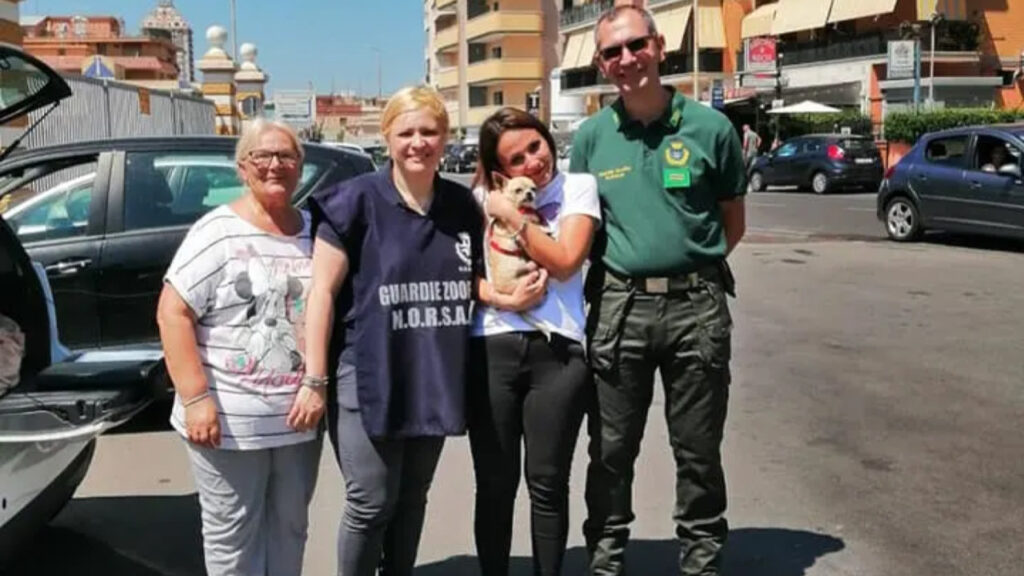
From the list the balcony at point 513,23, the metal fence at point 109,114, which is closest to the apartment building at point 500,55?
the balcony at point 513,23

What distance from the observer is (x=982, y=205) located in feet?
46.1

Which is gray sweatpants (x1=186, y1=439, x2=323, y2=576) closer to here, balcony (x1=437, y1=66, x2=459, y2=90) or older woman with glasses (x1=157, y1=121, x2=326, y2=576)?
older woman with glasses (x1=157, y1=121, x2=326, y2=576)

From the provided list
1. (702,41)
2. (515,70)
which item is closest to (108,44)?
(515,70)

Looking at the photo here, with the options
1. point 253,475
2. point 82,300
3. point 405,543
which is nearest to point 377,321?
point 253,475

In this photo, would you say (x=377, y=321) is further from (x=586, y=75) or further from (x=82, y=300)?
(x=586, y=75)

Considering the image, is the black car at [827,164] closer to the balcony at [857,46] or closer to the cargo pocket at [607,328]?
the balcony at [857,46]

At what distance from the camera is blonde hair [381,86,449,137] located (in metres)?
3.23

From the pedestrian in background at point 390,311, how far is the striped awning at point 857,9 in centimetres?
3619

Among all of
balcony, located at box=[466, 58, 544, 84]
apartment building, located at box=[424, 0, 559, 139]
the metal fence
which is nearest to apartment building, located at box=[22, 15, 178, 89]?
apartment building, located at box=[424, 0, 559, 139]

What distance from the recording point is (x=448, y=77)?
277 feet

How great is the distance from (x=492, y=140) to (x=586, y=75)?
190ft

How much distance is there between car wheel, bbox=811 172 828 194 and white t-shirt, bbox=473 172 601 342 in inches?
976

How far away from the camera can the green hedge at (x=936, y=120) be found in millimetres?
27688

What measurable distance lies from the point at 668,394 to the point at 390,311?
108 centimetres
